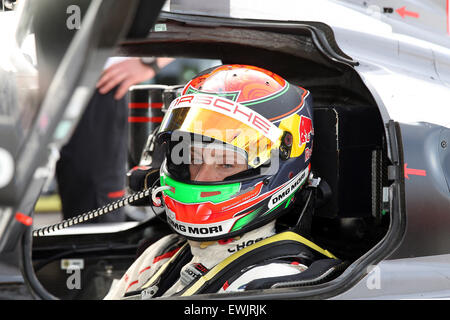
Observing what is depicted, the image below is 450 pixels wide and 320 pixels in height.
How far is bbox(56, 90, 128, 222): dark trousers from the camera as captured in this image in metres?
3.26

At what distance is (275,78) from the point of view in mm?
1792

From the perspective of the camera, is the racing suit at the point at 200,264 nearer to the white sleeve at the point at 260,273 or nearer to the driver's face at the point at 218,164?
the white sleeve at the point at 260,273

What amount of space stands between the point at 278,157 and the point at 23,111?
94 cm

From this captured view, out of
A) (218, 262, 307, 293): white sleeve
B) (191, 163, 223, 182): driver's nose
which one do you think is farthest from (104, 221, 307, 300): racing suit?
(191, 163, 223, 182): driver's nose

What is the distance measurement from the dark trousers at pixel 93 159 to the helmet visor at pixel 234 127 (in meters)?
1.72

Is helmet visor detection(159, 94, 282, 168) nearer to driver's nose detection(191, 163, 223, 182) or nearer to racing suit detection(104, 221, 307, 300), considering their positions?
driver's nose detection(191, 163, 223, 182)

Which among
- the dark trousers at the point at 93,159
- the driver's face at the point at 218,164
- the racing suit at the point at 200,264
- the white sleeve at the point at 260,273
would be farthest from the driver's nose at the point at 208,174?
the dark trousers at the point at 93,159

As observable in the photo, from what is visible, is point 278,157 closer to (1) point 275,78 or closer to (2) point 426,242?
(1) point 275,78

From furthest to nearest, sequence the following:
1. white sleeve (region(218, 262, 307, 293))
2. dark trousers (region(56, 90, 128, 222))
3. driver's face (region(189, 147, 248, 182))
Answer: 1. dark trousers (region(56, 90, 128, 222))
2. driver's face (region(189, 147, 248, 182))
3. white sleeve (region(218, 262, 307, 293))

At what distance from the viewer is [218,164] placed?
169 centimetres

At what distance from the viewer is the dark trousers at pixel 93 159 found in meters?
3.26

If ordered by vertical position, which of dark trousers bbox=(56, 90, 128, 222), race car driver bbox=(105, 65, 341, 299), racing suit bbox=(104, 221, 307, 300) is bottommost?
A: dark trousers bbox=(56, 90, 128, 222)

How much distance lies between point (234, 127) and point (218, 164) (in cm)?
13
